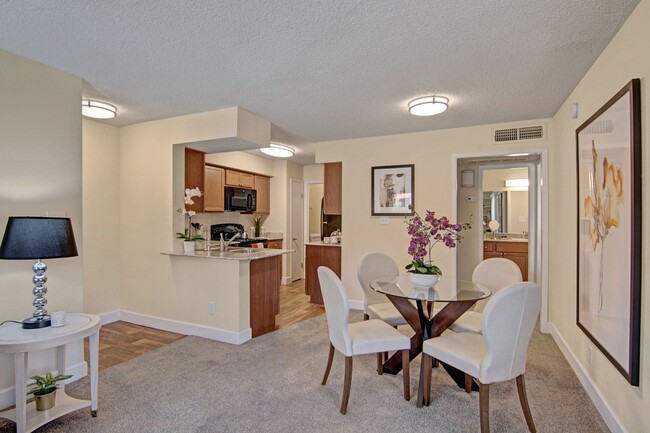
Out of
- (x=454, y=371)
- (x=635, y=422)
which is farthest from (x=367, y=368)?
(x=635, y=422)

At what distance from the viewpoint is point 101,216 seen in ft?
13.2

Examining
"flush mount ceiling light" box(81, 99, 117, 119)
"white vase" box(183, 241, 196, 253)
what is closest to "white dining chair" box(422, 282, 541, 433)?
"white vase" box(183, 241, 196, 253)

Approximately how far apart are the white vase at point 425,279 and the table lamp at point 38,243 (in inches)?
92.7

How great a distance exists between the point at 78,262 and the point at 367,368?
249cm

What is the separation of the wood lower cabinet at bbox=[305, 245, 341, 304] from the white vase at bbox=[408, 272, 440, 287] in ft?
7.56

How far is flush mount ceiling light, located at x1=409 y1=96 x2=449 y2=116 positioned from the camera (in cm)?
312

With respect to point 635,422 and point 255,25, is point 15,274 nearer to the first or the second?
point 255,25

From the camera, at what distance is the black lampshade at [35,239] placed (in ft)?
6.32

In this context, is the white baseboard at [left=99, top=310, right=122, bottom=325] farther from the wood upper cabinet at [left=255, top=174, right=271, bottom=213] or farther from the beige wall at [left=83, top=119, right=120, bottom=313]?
the wood upper cabinet at [left=255, top=174, right=271, bottom=213]

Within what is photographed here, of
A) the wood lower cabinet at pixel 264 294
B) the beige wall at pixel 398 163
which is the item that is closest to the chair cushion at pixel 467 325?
the beige wall at pixel 398 163

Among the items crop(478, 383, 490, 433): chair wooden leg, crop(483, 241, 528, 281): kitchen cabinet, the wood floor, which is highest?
crop(483, 241, 528, 281): kitchen cabinet

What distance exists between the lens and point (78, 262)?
2719mm

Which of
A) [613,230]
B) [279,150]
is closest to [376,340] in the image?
[613,230]

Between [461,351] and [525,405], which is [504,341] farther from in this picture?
[525,405]
